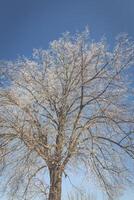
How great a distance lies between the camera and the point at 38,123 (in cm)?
1933

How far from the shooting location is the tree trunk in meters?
18.4

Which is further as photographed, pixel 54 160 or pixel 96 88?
pixel 96 88

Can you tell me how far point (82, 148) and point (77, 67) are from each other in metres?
3.63

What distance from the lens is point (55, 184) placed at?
18688 mm

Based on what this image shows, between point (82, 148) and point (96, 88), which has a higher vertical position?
point (96, 88)

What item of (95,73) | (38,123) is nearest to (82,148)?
(38,123)

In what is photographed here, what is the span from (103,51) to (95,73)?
1022 mm

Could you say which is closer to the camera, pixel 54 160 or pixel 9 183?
pixel 54 160

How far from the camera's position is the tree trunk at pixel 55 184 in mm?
18422

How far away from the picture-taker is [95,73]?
2014cm

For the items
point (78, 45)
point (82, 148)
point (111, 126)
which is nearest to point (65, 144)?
point (82, 148)

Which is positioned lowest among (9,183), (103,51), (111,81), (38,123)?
(9,183)

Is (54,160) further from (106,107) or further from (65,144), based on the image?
(106,107)

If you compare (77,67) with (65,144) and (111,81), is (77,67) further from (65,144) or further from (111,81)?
(65,144)
